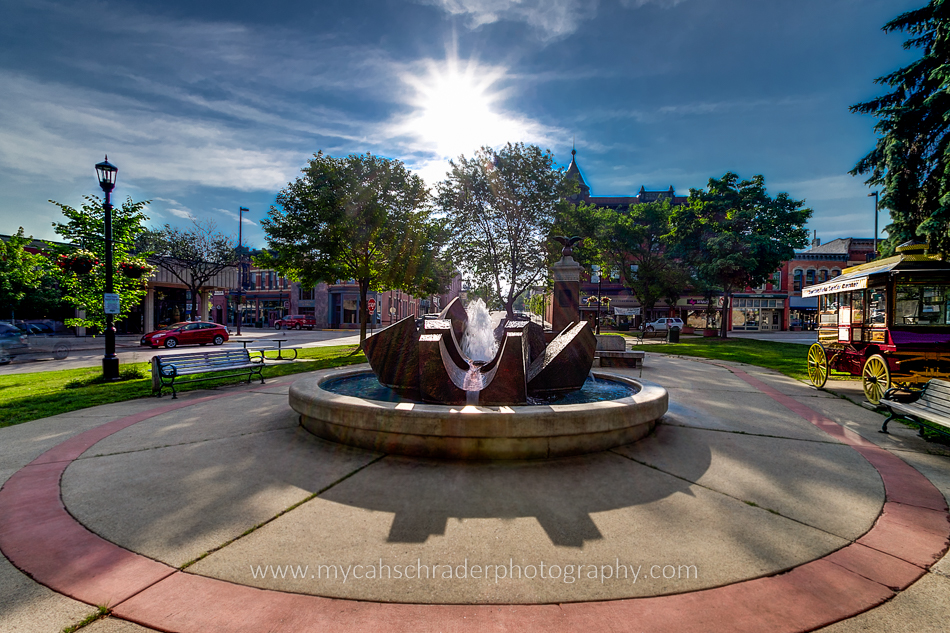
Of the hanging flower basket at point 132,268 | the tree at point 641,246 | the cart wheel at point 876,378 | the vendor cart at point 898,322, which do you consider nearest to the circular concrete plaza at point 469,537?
the cart wheel at point 876,378

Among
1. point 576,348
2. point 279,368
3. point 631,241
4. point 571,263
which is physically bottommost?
point 279,368

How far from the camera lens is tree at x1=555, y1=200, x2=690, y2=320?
37188mm

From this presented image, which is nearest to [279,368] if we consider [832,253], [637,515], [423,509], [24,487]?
[24,487]

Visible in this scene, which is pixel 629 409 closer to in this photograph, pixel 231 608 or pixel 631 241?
pixel 231 608

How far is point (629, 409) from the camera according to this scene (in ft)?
16.1

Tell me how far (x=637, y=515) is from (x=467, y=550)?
5.12ft

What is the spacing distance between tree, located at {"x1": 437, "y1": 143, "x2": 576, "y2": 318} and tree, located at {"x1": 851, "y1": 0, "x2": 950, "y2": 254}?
14.9 metres

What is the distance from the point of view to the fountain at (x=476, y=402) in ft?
14.6

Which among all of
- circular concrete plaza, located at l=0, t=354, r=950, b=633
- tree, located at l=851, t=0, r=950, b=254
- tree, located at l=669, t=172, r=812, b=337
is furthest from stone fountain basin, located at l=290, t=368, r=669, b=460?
tree, located at l=669, t=172, r=812, b=337

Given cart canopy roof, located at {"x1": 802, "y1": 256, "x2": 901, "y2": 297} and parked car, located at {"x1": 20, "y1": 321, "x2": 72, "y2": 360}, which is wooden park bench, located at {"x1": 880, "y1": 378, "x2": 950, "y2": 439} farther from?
parked car, located at {"x1": 20, "y1": 321, "x2": 72, "y2": 360}

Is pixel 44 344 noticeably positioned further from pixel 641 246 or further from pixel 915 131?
pixel 641 246

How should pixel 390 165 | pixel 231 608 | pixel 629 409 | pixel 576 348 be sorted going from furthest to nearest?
pixel 390 165
pixel 576 348
pixel 629 409
pixel 231 608

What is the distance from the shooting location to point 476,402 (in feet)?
19.1

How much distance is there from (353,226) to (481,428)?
16.4m
